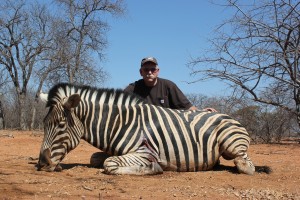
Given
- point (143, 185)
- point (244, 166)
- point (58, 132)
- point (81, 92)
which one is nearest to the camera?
point (143, 185)

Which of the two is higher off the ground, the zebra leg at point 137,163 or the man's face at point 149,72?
the man's face at point 149,72

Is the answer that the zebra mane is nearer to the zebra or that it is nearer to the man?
the zebra

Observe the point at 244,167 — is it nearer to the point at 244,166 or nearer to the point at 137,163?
the point at 244,166

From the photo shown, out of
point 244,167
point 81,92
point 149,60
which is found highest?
point 149,60

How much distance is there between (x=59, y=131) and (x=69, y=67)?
679 inches

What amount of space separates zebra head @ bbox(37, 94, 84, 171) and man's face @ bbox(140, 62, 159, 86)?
4.44 feet

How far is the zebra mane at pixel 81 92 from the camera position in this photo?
4.12 metres

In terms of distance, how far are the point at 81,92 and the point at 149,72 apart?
1153 millimetres

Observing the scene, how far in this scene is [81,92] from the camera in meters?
4.31

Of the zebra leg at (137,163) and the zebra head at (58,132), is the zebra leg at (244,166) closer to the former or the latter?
the zebra leg at (137,163)

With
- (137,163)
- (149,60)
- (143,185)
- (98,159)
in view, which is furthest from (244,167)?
(149,60)

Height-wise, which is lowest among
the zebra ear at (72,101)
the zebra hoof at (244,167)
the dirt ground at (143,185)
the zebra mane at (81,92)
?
the dirt ground at (143,185)

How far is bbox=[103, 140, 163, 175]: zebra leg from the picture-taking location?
12.1ft

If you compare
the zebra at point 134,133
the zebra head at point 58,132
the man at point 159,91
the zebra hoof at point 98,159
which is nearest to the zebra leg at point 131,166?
the zebra at point 134,133
